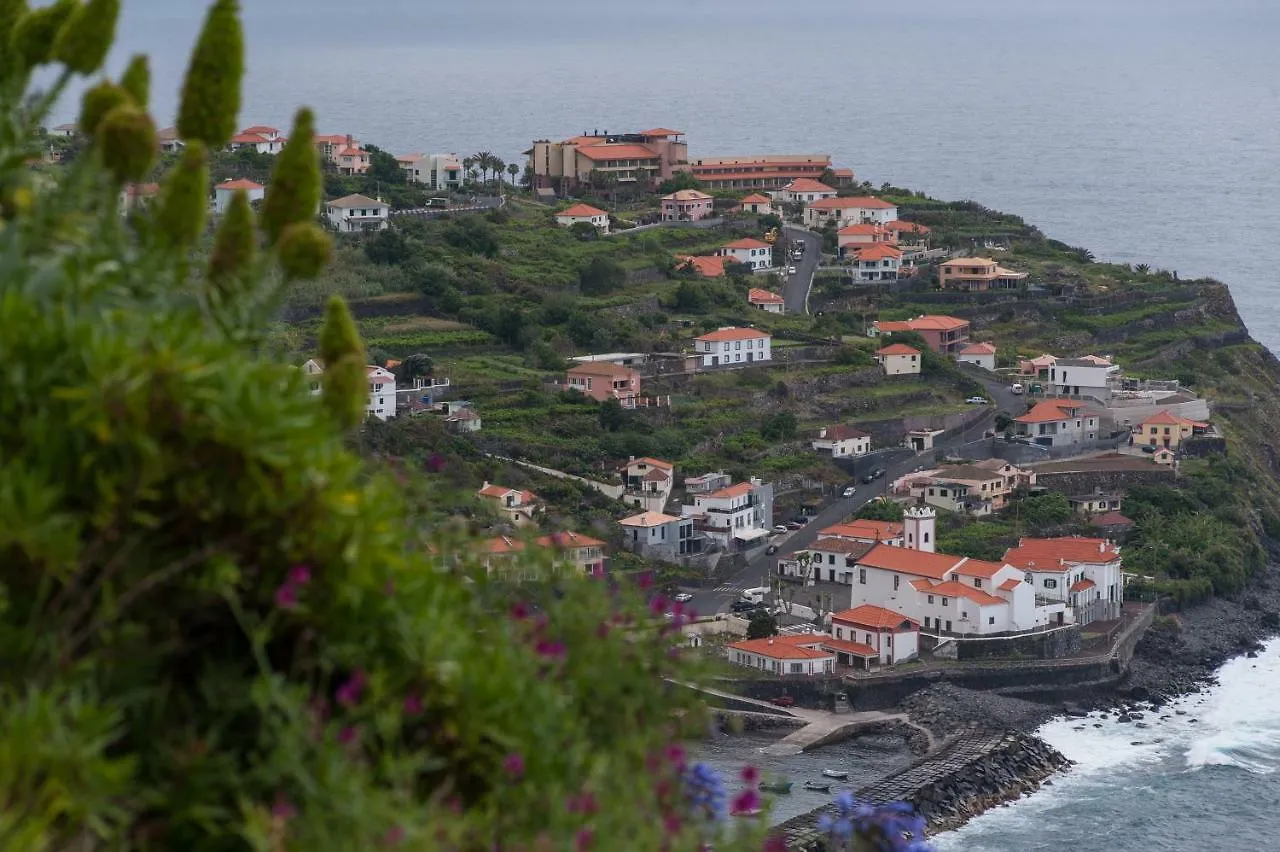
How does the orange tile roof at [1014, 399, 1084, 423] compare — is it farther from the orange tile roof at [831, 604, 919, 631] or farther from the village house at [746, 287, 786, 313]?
the orange tile roof at [831, 604, 919, 631]

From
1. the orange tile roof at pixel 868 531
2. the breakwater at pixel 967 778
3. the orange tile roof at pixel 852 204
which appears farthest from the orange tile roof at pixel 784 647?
the orange tile roof at pixel 852 204

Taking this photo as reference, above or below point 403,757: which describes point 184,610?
above

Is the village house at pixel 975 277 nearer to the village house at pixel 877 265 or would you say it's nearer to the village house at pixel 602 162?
the village house at pixel 877 265

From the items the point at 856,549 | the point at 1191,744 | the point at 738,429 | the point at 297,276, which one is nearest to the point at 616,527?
the point at 856,549

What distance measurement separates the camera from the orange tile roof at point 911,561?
29938 millimetres

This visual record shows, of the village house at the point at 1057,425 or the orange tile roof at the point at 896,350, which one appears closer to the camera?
the village house at the point at 1057,425

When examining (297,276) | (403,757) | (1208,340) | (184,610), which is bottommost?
(1208,340)

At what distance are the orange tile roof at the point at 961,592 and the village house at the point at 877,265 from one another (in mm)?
21704

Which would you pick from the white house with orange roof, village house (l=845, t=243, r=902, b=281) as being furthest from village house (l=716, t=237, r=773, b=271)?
the white house with orange roof

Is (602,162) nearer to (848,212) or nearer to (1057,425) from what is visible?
(848,212)

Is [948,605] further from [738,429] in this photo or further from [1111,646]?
[738,429]

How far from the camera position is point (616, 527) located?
32.2 meters

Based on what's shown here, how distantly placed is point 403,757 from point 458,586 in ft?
2.04

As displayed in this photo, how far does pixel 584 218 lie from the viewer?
52125 mm
